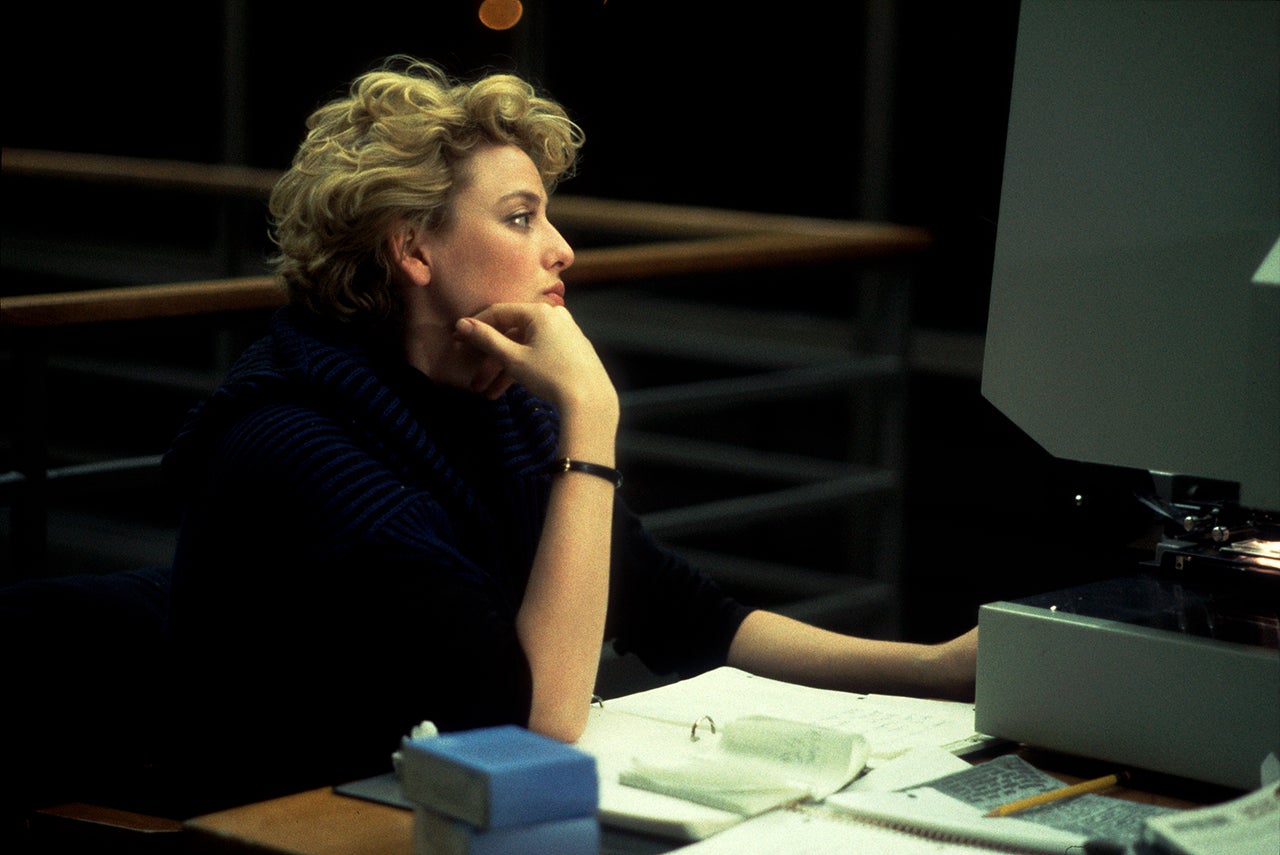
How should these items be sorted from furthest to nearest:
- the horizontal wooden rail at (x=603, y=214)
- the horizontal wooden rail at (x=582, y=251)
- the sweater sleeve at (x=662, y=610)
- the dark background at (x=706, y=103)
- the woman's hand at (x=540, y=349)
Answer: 1. the dark background at (x=706, y=103)
2. the horizontal wooden rail at (x=603, y=214)
3. the horizontal wooden rail at (x=582, y=251)
4. the sweater sleeve at (x=662, y=610)
5. the woman's hand at (x=540, y=349)

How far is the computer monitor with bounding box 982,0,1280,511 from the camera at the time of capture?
1.22m

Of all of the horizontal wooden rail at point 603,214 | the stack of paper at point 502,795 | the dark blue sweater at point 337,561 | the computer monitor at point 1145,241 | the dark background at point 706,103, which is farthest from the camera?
the dark background at point 706,103

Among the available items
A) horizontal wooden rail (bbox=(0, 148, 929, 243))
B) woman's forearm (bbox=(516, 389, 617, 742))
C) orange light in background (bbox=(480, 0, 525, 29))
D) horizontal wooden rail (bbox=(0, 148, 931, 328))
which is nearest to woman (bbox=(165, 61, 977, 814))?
woman's forearm (bbox=(516, 389, 617, 742))

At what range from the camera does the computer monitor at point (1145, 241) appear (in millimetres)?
1222

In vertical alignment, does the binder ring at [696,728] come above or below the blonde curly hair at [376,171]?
below

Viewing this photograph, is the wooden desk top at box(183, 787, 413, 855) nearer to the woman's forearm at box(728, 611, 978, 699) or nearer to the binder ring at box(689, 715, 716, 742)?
the binder ring at box(689, 715, 716, 742)

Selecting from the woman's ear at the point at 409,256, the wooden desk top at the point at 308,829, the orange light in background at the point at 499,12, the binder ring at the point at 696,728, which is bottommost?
the wooden desk top at the point at 308,829

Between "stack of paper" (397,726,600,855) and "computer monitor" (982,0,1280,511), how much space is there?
1.91 ft

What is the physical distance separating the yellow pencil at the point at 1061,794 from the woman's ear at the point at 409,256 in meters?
0.75

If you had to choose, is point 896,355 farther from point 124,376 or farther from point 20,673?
point 20,673

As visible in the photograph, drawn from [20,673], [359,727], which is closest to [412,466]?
[359,727]

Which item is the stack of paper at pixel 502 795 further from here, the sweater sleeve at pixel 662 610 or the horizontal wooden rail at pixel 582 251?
the horizontal wooden rail at pixel 582 251

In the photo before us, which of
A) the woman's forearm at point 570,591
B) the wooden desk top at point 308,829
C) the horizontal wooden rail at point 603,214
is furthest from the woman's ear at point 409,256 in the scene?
the horizontal wooden rail at point 603,214

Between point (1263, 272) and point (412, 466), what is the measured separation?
76cm
